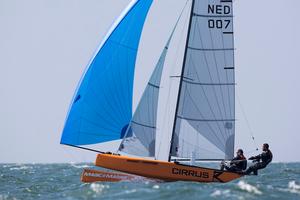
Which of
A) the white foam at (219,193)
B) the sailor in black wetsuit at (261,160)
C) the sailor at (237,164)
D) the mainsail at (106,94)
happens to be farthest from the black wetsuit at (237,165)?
the white foam at (219,193)

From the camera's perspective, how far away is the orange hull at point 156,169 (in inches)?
Answer: 769

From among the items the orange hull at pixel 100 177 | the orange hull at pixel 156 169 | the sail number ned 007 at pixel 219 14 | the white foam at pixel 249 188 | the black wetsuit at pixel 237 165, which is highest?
the sail number ned 007 at pixel 219 14

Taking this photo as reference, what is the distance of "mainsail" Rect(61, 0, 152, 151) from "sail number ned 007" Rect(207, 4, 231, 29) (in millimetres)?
2564

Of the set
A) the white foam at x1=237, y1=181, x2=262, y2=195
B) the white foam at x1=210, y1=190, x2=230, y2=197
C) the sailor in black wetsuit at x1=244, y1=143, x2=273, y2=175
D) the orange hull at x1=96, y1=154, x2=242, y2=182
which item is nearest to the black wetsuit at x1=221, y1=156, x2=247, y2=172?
the sailor in black wetsuit at x1=244, y1=143, x2=273, y2=175

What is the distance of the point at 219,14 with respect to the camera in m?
21.2

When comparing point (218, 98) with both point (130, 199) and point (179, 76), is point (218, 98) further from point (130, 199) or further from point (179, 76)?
point (130, 199)

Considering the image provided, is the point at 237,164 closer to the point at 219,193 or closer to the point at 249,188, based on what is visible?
the point at 249,188

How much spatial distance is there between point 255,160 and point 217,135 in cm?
150

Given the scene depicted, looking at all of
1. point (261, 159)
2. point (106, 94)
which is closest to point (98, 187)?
point (106, 94)

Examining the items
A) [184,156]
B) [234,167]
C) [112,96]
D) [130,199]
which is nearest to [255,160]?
[234,167]

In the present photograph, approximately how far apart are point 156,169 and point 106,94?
2.88 m

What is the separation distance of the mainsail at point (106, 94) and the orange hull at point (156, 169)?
873mm

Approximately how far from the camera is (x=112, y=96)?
20.3 metres

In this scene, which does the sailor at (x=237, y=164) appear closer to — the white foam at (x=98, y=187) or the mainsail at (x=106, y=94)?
the mainsail at (x=106, y=94)
